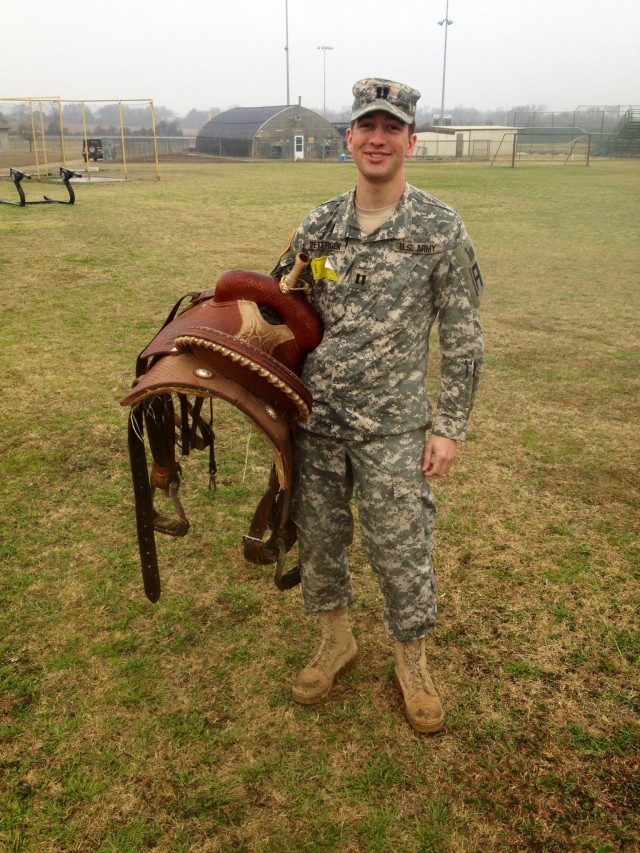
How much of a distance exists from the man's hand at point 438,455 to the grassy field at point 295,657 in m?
0.94

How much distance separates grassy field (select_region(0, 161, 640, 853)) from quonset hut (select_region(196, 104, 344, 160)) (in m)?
44.5

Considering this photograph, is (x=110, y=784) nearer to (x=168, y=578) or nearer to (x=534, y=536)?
(x=168, y=578)

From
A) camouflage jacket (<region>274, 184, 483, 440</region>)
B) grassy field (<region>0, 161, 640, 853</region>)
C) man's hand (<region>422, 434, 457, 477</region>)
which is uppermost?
camouflage jacket (<region>274, 184, 483, 440</region>)

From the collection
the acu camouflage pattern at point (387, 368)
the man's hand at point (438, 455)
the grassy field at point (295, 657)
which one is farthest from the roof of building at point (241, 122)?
the man's hand at point (438, 455)

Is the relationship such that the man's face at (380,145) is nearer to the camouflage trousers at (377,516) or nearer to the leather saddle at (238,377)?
the leather saddle at (238,377)

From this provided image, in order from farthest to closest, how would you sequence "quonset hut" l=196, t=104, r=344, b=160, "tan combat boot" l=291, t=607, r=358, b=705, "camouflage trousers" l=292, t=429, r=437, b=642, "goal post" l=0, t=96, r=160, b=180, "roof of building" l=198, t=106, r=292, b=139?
"roof of building" l=198, t=106, r=292, b=139 → "quonset hut" l=196, t=104, r=344, b=160 → "goal post" l=0, t=96, r=160, b=180 → "tan combat boot" l=291, t=607, r=358, b=705 → "camouflage trousers" l=292, t=429, r=437, b=642

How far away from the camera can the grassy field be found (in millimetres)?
2238

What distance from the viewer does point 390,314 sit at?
2.27 metres

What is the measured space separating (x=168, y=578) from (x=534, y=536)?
192cm

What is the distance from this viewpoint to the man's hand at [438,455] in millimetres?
2395

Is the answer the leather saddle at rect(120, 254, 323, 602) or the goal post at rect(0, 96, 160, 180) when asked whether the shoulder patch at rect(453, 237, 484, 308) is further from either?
the goal post at rect(0, 96, 160, 180)

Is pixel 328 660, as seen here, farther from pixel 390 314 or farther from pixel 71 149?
pixel 71 149

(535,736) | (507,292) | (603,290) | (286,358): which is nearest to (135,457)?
(286,358)

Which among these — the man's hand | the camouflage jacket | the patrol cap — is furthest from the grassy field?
the patrol cap
